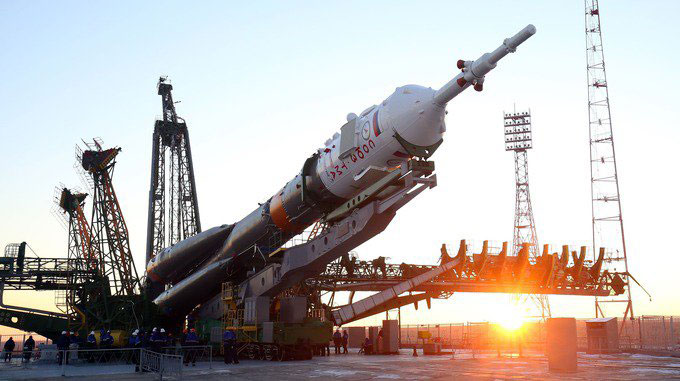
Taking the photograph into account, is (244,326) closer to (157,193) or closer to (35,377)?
(35,377)

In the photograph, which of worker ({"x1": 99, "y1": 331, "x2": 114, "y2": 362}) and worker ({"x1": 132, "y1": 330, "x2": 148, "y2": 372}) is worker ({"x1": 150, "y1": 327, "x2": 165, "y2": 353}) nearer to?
worker ({"x1": 132, "y1": 330, "x2": 148, "y2": 372})

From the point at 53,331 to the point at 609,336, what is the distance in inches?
1076

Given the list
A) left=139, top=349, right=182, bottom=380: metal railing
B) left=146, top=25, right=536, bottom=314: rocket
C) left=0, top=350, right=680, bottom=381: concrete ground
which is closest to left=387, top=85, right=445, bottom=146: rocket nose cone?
left=146, top=25, right=536, bottom=314: rocket

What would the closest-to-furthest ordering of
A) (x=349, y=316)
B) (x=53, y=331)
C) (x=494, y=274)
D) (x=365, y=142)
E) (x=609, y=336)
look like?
(x=365, y=142) → (x=349, y=316) → (x=609, y=336) → (x=53, y=331) → (x=494, y=274)

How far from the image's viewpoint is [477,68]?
567 inches

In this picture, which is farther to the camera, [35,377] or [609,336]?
[609,336]

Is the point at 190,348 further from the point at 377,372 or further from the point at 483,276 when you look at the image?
the point at 483,276

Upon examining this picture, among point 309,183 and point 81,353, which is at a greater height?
point 309,183

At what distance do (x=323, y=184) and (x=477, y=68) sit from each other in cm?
637

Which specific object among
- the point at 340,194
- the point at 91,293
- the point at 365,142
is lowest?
the point at 91,293

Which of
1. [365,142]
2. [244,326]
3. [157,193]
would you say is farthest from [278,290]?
[157,193]

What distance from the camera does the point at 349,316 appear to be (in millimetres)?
23906

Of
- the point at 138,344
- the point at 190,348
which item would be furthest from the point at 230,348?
the point at 138,344

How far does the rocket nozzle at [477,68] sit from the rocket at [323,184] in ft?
0.07
